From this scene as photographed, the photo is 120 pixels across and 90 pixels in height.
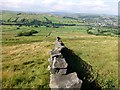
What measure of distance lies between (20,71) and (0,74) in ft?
5.24

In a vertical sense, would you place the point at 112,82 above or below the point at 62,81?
below

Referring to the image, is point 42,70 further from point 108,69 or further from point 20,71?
point 108,69

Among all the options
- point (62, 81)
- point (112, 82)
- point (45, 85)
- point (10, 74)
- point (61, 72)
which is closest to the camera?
point (62, 81)

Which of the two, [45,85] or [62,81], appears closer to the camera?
[62,81]

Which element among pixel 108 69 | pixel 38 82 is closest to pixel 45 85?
pixel 38 82

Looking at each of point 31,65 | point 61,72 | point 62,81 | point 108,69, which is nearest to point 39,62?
point 31,65

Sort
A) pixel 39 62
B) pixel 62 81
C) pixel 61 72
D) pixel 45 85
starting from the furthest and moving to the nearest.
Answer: pixel 39 62, pixel 45 85, pixel 61 72, pixel 62 81

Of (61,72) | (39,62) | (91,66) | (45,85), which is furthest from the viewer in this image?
(39,62)

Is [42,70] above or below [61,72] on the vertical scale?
below

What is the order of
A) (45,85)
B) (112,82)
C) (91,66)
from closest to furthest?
1. (45,85)
2. (112,82)
3. (91,66)

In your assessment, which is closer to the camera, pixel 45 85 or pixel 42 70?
pixel 45 85

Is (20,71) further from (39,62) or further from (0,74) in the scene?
(39,62)

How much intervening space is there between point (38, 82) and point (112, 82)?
484cm

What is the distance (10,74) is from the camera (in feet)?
66.2
